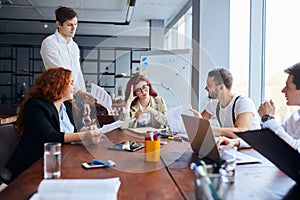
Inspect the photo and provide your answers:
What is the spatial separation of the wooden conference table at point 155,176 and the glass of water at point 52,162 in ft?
0.10

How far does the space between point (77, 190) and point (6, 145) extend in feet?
3.87

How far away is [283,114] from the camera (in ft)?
10.1

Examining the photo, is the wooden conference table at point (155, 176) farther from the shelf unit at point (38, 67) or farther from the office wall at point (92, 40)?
the office wall at point (92, 40)

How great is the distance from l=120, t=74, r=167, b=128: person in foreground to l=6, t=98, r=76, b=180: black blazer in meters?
0.92

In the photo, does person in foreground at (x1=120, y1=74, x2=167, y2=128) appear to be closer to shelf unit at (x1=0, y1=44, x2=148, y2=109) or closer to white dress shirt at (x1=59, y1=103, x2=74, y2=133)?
white dress shirt at (x1=59, y1=103, x2=74, y2=133)

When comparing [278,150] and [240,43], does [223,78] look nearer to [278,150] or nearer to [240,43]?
[278,150]

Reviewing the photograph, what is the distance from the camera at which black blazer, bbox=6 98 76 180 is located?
1840mm

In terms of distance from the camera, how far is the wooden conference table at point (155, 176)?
106cm

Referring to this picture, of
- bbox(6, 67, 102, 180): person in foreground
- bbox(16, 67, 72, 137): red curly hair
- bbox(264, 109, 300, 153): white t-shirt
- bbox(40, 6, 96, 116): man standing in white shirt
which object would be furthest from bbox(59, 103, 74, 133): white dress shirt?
bbox(264, 109, 300, 153): white t-shirt

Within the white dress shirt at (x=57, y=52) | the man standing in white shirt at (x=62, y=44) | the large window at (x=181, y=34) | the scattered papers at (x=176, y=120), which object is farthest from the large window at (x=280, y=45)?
the large window at (x=181, y=34)

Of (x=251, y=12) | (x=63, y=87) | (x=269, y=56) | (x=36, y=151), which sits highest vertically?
(x=251, y=12)

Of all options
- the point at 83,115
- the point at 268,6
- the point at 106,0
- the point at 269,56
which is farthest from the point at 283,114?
the point at 106,0

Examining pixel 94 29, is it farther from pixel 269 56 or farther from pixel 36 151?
pixel 36 151

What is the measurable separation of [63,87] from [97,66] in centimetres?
745
